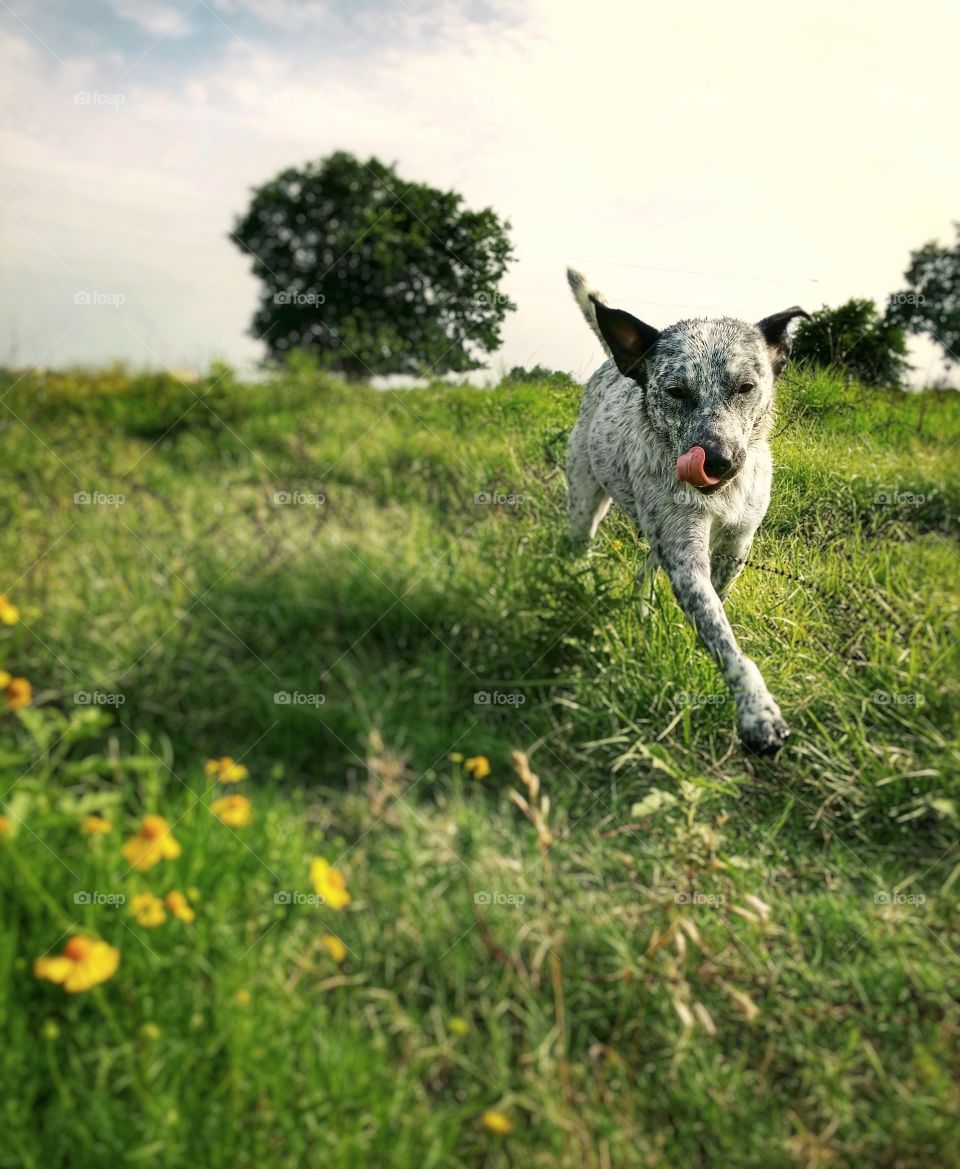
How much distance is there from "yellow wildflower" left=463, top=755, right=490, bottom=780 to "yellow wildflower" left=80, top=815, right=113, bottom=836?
4.35 feet

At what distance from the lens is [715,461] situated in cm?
381

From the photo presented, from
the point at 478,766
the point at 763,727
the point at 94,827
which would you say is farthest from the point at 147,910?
the point at 763,727

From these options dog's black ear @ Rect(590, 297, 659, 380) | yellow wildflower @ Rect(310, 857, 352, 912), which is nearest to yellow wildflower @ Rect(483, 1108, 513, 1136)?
yellow wildflower @ Rect(310, 857, 352, 912)

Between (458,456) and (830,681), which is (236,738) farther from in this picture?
(830,681)

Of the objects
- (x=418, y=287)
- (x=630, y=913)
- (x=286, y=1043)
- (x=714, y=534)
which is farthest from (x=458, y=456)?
(x=286, y=1043)

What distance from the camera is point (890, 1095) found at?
260 cm

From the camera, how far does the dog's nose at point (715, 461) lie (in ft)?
12.5

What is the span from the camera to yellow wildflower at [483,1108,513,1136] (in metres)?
2.30

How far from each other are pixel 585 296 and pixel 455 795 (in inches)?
106

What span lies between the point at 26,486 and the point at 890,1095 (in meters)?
4.19

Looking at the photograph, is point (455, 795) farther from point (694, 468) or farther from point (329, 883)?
point (694, 468)

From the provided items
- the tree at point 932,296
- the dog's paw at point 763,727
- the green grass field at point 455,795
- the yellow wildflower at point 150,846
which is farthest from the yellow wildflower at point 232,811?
the tree at point 932,296

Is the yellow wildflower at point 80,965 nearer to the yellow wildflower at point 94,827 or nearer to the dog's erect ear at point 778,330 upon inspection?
the yellow wildflower at point 94,827

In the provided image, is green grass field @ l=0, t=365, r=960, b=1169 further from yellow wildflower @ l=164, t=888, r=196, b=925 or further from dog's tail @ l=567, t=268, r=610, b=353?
dog's tail @ l=567, t=268, r=610, b=353
